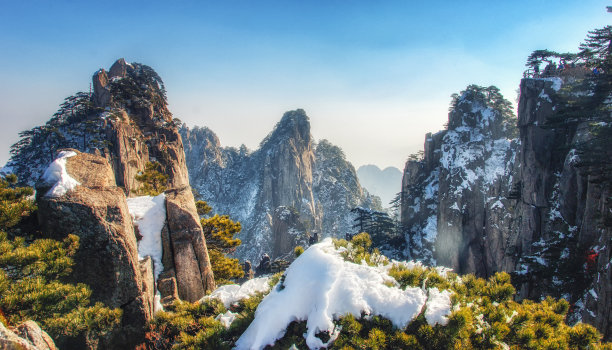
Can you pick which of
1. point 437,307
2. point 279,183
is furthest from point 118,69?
point 437,307

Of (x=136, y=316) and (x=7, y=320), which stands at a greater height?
(x=7, y=320)

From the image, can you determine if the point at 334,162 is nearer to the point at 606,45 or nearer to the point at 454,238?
the point at 454,238

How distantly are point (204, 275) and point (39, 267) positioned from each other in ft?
23.6

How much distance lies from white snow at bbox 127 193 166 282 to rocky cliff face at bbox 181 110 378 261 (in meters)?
73.7

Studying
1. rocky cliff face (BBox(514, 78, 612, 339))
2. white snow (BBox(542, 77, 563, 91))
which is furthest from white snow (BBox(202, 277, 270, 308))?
white snow (BBox(542, 77, 563, 91))

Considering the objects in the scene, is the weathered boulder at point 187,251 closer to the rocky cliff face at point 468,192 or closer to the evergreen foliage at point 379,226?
the rocky cliff face at point 468,192

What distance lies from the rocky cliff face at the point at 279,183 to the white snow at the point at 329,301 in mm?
80169

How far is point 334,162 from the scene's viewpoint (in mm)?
115688

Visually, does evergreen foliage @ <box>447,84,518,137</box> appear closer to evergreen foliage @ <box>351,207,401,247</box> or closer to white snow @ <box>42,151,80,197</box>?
evergreen foliage @ <box>351,207,401,247</box>

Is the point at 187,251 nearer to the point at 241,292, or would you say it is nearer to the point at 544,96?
the point at 241,292

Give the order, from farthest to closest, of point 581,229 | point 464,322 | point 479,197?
1. point 479,197
2. point 581,229
3. point 464,322

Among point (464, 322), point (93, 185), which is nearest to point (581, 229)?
point (464, 322)

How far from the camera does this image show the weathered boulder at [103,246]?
7.78 meters

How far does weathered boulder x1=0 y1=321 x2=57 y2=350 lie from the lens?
381 centimetres
